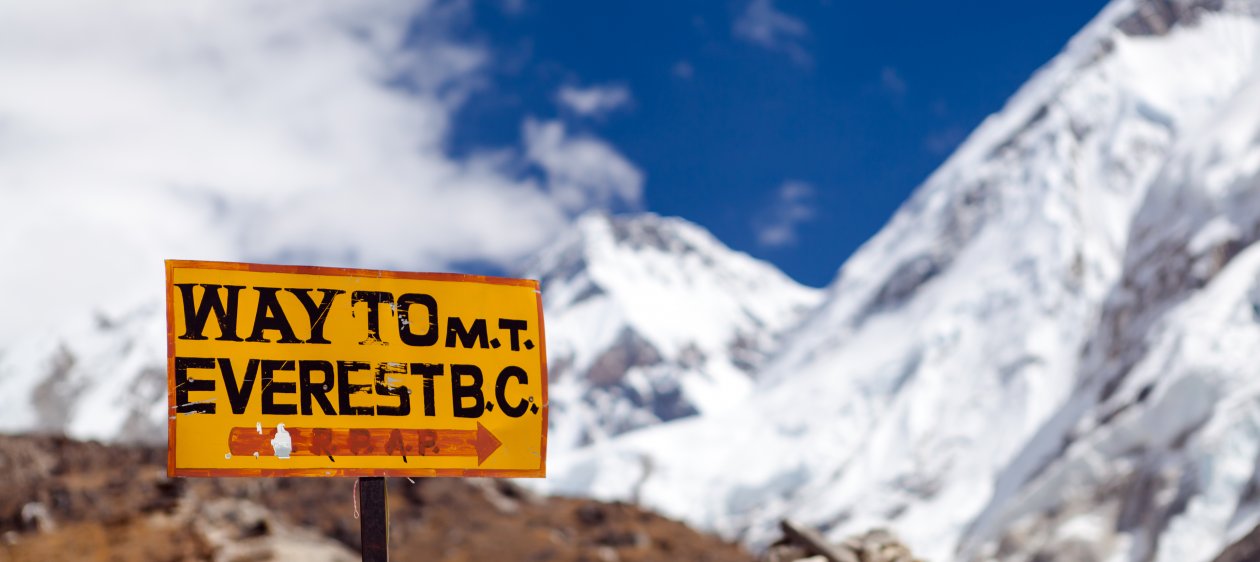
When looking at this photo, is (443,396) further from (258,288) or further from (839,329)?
(839,329)

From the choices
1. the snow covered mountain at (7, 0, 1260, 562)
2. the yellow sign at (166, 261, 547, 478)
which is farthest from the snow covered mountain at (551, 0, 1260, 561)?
the yellow sign at (166, 261, 547, 478)

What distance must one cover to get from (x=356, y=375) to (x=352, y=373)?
0.10ft

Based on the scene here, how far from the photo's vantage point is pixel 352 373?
8969 mm

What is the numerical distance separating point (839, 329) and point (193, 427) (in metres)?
191

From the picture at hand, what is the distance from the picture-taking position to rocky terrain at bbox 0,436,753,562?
37625 mm

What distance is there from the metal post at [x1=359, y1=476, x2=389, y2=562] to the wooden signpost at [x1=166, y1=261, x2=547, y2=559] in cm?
1

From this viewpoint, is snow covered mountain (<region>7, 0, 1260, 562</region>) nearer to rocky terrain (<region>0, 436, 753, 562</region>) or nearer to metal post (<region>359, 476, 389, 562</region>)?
rocky terrain (<region>0, 436, 753, 562</region>)

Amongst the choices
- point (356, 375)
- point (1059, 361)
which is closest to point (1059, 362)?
point (1059, 361)

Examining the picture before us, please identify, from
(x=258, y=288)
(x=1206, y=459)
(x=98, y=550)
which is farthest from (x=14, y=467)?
(x=1206, y=459)

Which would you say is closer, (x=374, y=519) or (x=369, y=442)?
(x=374, y=519)

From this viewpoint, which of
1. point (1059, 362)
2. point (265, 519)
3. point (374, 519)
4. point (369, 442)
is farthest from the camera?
point (1059, 362)

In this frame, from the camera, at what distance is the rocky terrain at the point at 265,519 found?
37625mm

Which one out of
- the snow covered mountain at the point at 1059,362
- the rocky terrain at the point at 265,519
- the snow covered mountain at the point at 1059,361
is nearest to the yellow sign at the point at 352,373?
the rocky terrain at the point at 265,519

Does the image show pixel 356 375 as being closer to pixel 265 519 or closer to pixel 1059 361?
pixel 265 519
